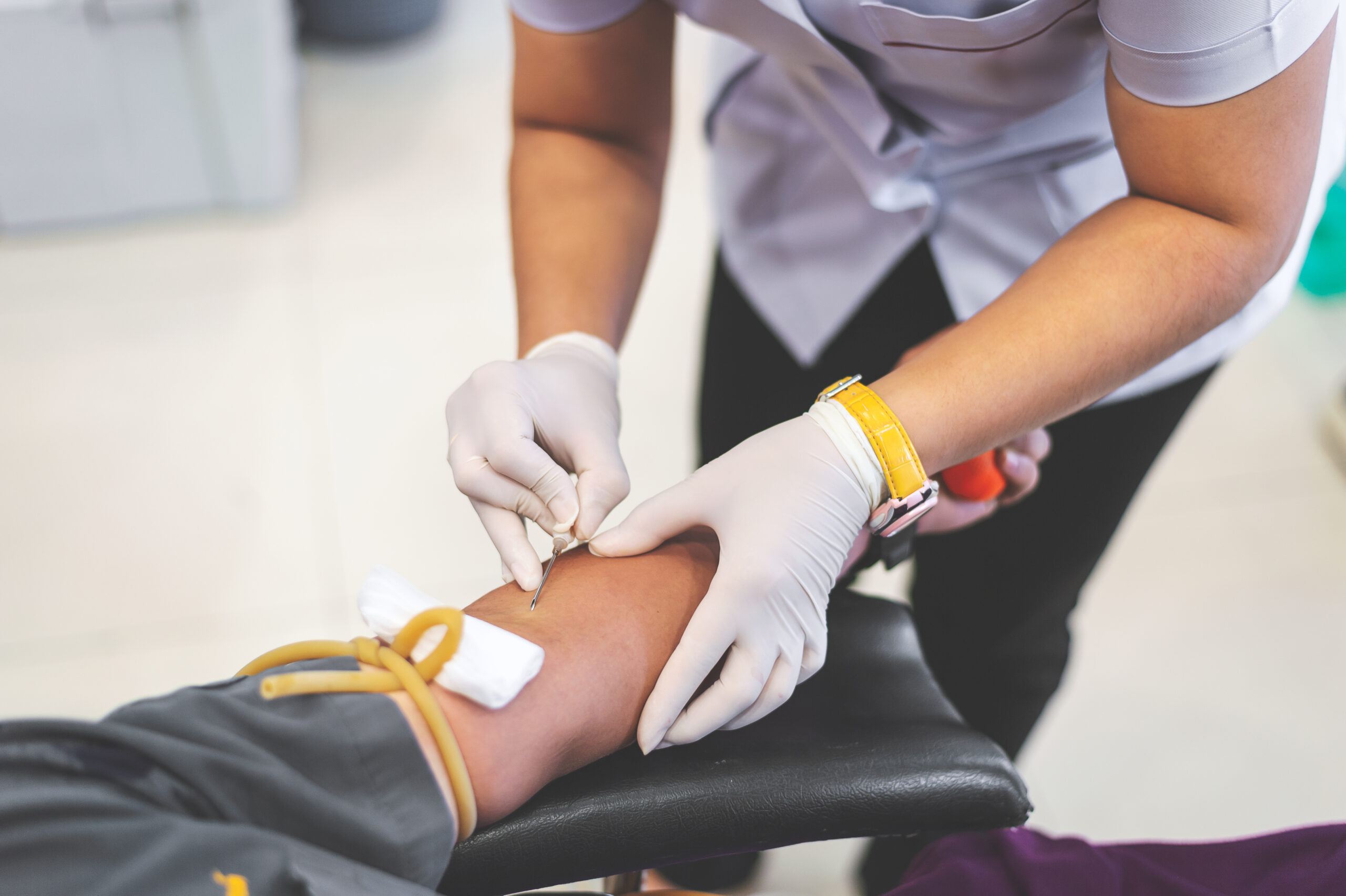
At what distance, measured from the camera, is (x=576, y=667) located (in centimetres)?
75

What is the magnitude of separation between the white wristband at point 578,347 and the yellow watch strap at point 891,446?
29 centimetres

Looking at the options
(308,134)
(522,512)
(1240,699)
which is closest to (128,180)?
(308,134)

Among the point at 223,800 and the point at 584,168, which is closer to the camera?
the point at 223,800

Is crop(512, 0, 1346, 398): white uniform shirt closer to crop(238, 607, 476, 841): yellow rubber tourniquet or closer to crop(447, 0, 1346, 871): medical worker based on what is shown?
crop(447, 0, 1346, 871): medical worker

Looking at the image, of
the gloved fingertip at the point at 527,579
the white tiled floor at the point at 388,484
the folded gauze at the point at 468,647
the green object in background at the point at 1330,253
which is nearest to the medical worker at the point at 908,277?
the gloved fingertip at the point at 527,579

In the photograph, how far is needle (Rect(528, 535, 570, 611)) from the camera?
81 cm

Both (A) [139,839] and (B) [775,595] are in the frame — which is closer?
(A) [139,839]

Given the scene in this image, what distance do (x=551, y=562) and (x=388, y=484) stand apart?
3.79 ft

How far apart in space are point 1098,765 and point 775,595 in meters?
1.14

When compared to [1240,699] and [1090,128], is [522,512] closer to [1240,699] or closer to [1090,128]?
[1090,128]

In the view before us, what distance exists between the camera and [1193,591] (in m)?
1.88

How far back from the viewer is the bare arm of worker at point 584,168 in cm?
100

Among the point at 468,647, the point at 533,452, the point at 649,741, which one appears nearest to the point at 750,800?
the point at 649,741

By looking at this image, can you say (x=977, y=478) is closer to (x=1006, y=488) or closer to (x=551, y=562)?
(x=1006, y=488)
